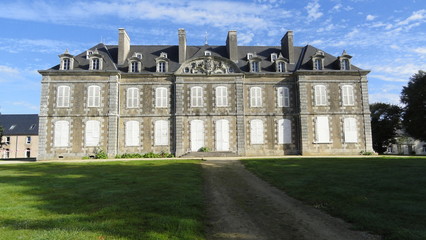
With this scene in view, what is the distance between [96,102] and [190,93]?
326 inches

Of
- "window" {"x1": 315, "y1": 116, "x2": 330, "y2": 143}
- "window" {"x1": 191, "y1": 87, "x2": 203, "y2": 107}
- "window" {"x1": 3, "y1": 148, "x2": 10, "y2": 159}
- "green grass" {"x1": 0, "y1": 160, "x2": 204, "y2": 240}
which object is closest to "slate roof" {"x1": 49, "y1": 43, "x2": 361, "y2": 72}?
"window" {"x1": 191, "y1": 87, "x2": 203, "y2": 107}

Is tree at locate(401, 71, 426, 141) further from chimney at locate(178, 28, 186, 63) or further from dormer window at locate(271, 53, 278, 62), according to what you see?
chimney at locate(178, 28, 186, 63)

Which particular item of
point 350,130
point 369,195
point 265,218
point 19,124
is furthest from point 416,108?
point 19,124

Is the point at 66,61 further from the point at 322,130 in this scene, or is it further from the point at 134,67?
the point at 322,130

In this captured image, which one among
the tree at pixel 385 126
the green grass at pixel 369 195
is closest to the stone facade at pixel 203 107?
the tree at pixel 385 126

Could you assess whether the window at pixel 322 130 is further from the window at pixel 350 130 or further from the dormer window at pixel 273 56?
the dormer window at pixel 273 56

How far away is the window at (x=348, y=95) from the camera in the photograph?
26.4 metres

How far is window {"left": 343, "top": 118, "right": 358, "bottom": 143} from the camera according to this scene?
25.9 m

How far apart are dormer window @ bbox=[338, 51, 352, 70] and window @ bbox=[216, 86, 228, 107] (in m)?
10.9

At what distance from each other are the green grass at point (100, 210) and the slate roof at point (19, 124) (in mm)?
43252

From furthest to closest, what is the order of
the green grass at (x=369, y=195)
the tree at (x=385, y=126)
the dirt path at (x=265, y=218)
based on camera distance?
the tree at (x=385, y=126) < the green grass at (x=369, y=195) < the dirt path at (x=265, y=218)

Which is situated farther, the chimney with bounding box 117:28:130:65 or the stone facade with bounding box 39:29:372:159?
the chimney with bounding box 117:28:130:65

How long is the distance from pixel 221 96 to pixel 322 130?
9521mm

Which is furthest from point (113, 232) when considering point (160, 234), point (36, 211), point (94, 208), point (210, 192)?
point (210, 192)
